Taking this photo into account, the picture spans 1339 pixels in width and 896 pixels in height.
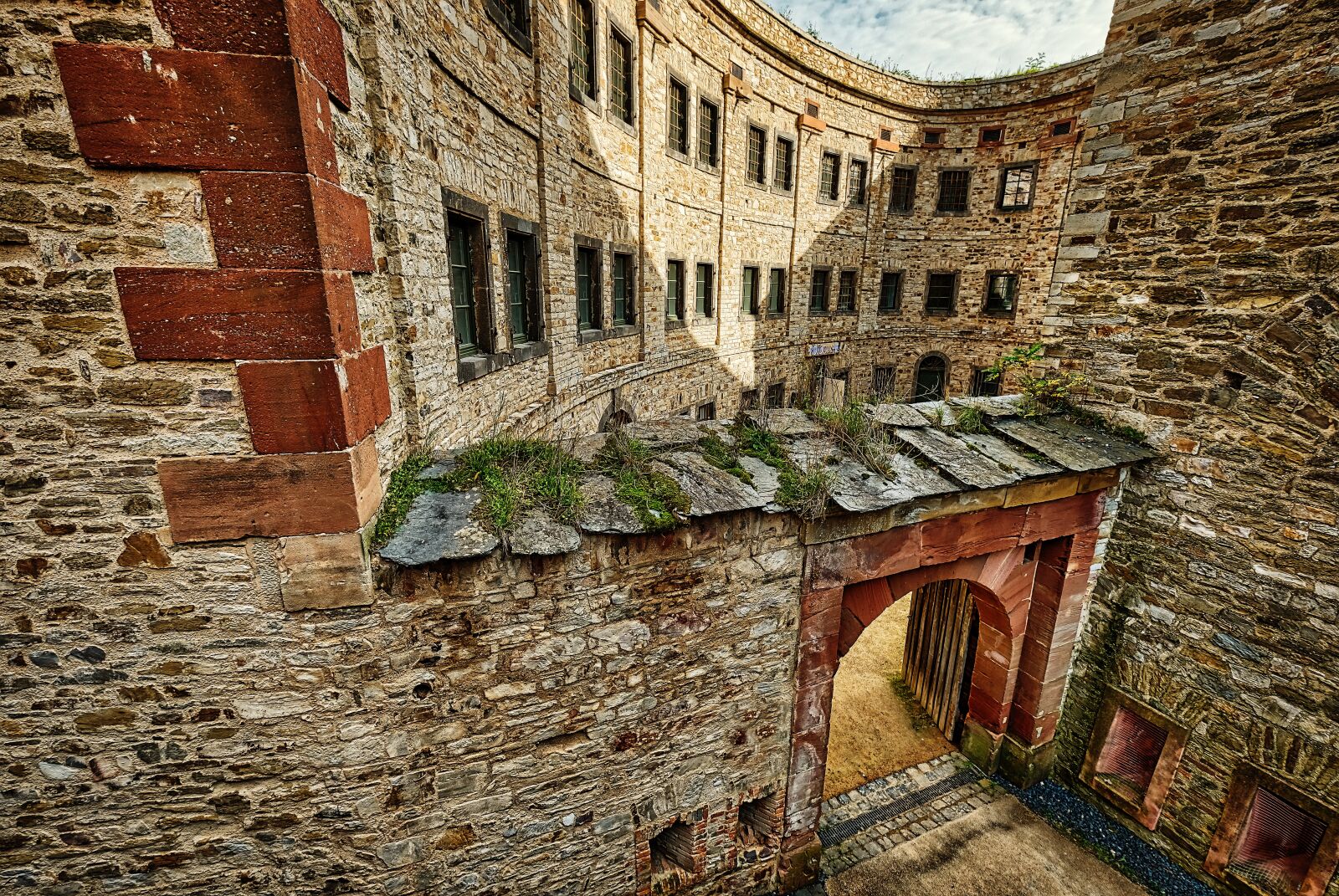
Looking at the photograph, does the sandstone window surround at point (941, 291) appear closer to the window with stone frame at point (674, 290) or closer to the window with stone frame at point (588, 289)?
the window with stone frame at point (674, 290)

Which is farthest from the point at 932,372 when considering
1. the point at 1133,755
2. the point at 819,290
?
the point at 1133,755

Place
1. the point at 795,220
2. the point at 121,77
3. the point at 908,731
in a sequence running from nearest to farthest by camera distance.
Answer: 1. the point at 121,77
2. the point at 908,731
3. the point at 795,220

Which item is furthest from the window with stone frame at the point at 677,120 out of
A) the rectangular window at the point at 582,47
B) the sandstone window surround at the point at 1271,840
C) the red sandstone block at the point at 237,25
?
the sandstone window surround at the point at 1271,840

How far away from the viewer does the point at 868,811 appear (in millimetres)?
5645

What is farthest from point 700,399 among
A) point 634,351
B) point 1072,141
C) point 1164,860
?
point 1072,141

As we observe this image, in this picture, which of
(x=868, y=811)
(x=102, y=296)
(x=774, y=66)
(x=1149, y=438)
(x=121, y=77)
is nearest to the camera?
(x=121, y=77)

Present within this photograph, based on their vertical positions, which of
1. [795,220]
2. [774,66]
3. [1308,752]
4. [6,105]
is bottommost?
[1308,752]

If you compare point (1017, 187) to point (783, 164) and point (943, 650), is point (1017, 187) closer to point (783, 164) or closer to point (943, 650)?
point (783, 164)

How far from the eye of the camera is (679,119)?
10742mm

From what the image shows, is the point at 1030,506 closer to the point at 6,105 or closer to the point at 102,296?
the point at 102,296

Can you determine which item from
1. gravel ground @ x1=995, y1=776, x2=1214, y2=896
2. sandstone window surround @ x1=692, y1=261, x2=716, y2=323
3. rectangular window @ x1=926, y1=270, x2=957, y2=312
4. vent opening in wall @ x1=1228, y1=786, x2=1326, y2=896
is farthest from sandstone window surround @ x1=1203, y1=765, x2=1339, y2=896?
rectangular window @ x1=926, y1=270, x2=957, y2=312

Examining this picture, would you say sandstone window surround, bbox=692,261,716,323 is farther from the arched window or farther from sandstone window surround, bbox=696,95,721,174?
the arched window

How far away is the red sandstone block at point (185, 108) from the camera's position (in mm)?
2131

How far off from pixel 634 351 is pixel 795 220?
783 cm
